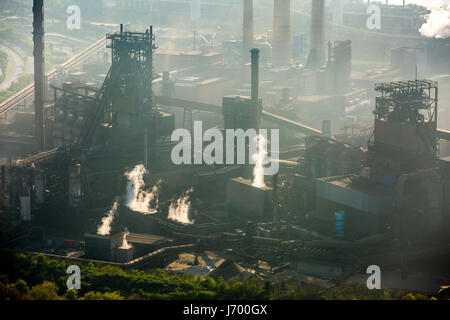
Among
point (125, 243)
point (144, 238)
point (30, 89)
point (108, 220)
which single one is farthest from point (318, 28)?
point (125, 243)

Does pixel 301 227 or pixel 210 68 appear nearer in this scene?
pixel 301 227

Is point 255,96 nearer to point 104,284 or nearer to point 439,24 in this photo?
point 104,284

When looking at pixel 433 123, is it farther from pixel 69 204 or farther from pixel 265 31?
pixel 265 31

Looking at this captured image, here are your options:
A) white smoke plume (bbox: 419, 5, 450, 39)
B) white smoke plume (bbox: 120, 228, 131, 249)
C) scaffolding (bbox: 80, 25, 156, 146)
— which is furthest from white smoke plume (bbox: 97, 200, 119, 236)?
white smoke plume (bbox: 419, 5, 450, 39)

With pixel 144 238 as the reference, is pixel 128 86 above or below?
above
